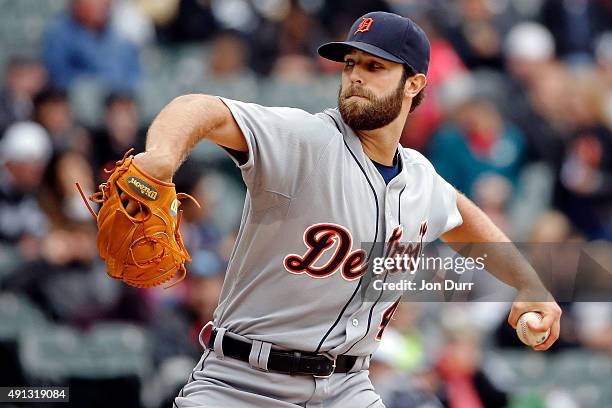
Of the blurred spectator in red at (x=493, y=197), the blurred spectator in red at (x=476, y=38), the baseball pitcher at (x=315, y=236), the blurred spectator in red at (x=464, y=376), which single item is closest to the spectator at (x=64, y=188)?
the blurred spectator in red at (x=464, y=376)

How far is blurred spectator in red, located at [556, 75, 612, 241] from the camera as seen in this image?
29.1 ft

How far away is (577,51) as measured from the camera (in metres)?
10.4

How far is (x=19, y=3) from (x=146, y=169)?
6.34 metres

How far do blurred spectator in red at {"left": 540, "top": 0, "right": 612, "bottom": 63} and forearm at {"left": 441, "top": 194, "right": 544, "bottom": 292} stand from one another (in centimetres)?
639

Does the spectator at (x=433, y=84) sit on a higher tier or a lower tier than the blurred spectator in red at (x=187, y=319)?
higher

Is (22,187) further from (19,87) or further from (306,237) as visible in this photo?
(306,237)

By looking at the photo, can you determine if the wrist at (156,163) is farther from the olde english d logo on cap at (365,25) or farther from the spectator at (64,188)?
the spectator at (64,188)

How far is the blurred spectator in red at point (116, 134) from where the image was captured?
288 inches

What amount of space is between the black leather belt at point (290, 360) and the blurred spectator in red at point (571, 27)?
7308mm

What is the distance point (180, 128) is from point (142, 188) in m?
0.20

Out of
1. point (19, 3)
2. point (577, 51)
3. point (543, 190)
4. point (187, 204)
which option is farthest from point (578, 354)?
point (19, 3)

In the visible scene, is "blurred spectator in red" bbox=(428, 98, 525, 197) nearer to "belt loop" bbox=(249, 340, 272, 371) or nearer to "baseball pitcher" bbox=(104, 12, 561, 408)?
"baseball pitcher" bbox=(104, 12, 561, 408)

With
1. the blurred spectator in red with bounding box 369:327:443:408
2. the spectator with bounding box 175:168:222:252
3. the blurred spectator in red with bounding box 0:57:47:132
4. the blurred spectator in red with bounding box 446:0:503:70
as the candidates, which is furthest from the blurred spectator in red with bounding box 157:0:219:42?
the blurred spectator in red with bounding box 369:327:443:408

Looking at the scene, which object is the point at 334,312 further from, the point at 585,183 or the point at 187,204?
the point at 585,183
